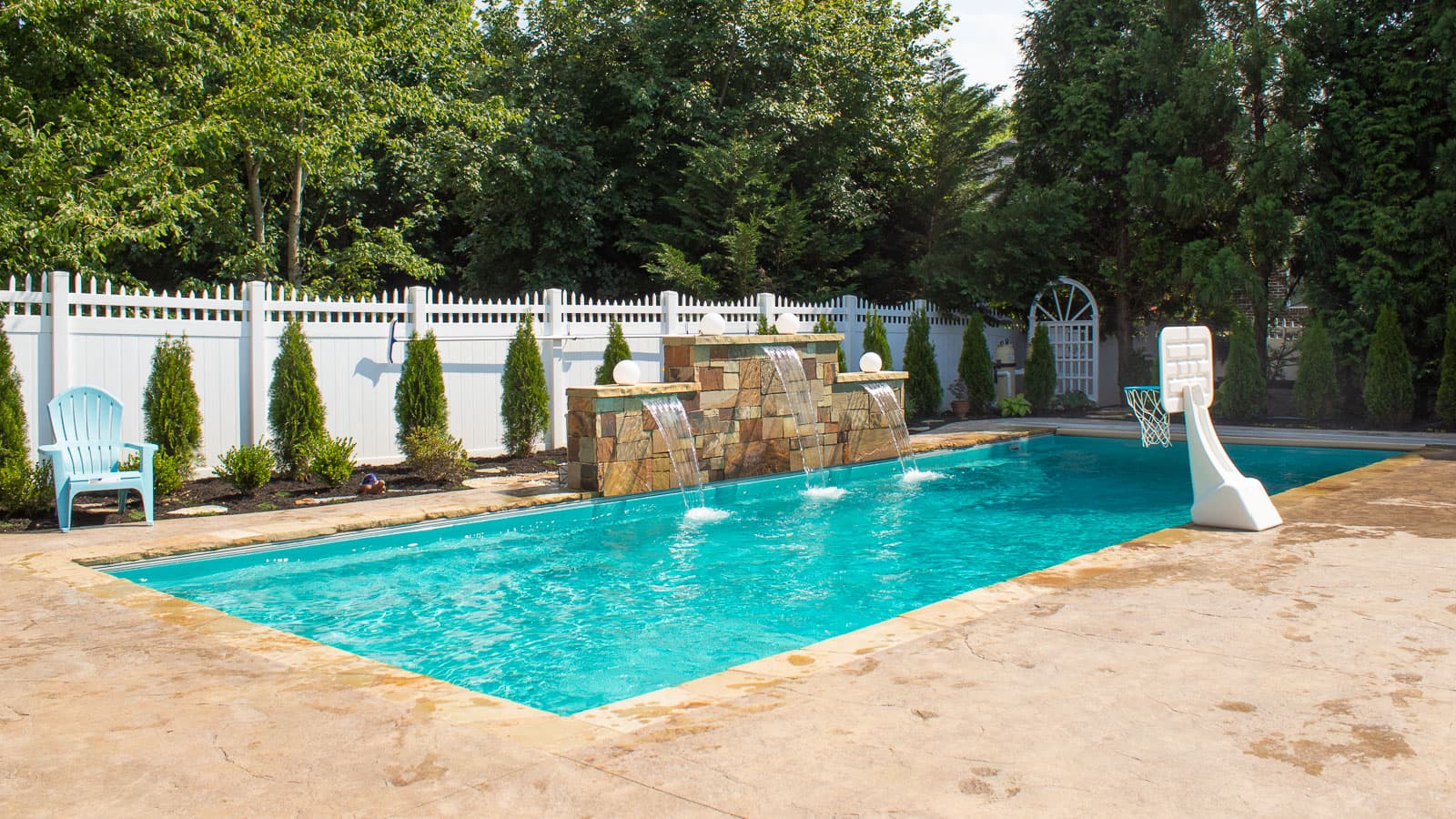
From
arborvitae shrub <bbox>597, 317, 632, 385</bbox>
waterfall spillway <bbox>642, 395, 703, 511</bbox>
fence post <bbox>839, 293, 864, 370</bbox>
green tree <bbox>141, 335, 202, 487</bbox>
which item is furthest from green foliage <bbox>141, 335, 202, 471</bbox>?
fence post <bbox>839, 293, 864, 370</bbox>

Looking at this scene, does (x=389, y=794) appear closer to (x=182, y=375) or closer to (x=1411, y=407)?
(x=182, y=375)

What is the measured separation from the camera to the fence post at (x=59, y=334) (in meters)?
7.96

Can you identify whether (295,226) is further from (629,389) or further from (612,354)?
(629,389)

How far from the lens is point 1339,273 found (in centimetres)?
1413

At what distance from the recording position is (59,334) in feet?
26.2

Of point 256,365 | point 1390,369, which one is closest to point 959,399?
point 1390,369

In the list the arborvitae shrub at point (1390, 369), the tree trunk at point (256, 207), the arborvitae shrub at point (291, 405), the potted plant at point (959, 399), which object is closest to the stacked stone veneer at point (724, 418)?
the arborvitae shrub at point (291, 405)

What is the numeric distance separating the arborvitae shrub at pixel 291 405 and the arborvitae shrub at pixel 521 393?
6.98 feet

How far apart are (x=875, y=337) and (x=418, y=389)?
696cm

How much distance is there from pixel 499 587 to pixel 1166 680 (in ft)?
12.5

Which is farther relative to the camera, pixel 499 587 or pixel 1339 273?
pixel 1339 273

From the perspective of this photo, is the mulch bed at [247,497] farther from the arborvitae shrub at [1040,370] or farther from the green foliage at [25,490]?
the arborvitae shrub at [1040,370]

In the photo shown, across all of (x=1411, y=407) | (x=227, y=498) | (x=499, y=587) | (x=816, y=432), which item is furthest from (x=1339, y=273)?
(x=227, y=498)

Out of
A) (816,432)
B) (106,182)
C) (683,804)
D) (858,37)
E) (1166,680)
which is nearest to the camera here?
(683,804)
